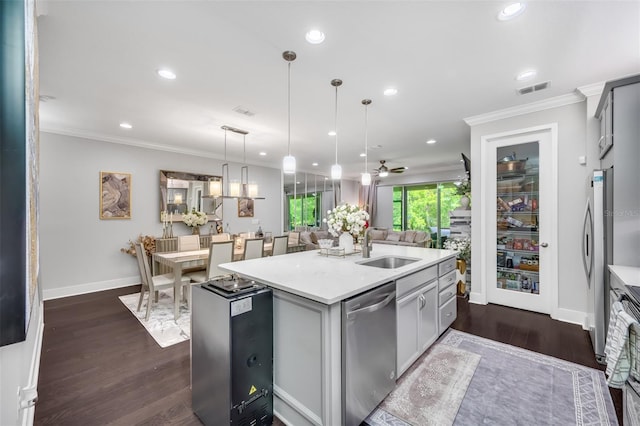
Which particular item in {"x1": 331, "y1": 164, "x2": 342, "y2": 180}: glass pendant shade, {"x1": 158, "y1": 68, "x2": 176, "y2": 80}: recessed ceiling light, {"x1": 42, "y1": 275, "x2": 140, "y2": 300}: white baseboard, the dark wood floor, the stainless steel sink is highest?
{"x1": 158, "y1": 68, "x2": 176, "y2": 80}: recessed ceiling light

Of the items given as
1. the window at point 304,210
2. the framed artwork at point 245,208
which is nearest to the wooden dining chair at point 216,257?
the framed artwork at point 245,208

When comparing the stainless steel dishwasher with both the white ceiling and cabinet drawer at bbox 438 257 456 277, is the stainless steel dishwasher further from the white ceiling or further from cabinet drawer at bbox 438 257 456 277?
the white ceiling

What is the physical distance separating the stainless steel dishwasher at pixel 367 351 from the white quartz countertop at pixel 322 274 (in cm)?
9

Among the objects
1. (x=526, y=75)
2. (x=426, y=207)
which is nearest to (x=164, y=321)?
(x=526, y=75)

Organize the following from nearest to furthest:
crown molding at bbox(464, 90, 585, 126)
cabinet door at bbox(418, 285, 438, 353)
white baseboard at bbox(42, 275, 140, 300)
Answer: cabinet door at bbox(418, 285, 438, 353)
crown molding at bbox(464, 90, 585, 126)
white baseboard at bbox(42, 275, 140, 300)

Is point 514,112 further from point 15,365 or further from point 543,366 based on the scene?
point 15,365

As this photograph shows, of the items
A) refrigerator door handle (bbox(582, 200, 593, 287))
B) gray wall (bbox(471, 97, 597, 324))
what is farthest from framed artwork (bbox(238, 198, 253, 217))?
refrigerator door handle (bbox(582, 200, 593, 287))

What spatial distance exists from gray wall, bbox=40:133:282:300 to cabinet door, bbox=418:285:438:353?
5.03 meters

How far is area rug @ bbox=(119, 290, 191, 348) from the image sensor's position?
290 centimetres

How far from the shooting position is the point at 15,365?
98cm

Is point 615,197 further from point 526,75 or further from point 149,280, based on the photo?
point 149,280

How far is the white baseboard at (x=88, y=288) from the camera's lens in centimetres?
418

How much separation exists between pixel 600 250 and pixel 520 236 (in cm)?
124

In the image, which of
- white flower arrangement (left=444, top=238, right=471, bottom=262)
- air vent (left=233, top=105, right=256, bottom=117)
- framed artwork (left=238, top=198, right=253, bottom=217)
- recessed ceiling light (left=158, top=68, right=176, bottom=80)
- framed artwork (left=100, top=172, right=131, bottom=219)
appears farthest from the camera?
framed artwork (left=238, top=198, right=253, bottom=217)
